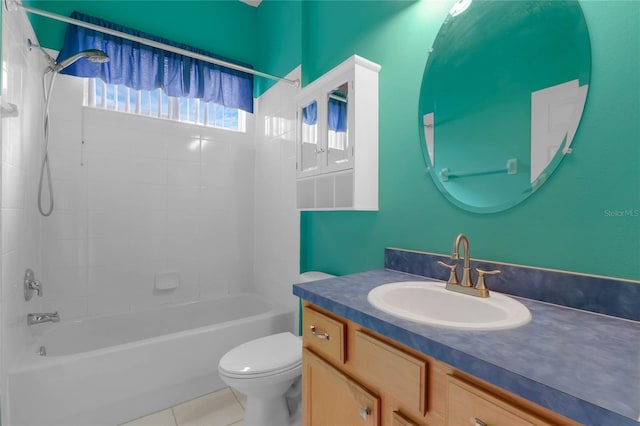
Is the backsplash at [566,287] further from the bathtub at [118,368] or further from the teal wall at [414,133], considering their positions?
the bathtub at [118,368]

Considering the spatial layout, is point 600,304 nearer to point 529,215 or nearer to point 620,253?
point 620,253

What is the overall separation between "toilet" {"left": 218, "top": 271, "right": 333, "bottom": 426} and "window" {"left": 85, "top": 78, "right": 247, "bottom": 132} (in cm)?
198

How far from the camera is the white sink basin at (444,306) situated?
0.77m

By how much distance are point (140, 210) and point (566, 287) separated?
8.65 feet

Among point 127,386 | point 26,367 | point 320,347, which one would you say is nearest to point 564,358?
point 320,347

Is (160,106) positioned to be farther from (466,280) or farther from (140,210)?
(466,280)

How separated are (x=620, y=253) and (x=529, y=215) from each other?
0.25 meters

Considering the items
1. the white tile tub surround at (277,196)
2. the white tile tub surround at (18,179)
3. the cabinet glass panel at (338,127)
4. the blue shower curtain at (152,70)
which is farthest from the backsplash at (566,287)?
the blue shower curtain at (152,70)

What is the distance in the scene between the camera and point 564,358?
595mm

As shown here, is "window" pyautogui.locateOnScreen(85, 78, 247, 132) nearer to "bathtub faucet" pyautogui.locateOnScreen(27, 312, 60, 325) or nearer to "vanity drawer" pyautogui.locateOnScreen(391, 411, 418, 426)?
"bathtub faucet" pyautogui.locateOnScreen(27, 312, 60, 325)

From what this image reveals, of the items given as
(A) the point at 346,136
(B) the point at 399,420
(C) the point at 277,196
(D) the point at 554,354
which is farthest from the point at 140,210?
(D) the point at 554,354

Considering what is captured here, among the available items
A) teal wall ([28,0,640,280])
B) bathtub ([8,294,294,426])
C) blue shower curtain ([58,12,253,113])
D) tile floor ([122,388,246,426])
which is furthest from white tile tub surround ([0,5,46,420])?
tile floor ([122,388,246,426])

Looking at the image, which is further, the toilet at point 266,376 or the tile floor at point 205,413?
the tile floor at point 205,413

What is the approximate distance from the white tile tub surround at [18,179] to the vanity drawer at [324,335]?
4.19ft
